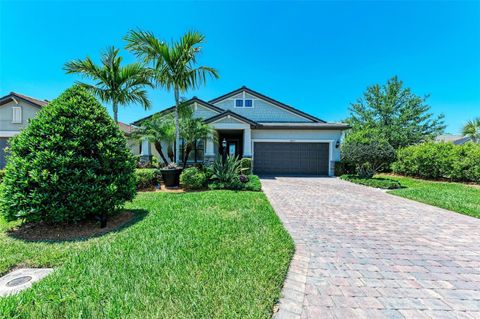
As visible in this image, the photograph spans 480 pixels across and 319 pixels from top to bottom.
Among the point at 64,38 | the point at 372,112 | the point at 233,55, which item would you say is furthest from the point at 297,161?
the point at 372,112

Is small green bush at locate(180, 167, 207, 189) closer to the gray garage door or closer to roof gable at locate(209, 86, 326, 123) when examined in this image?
the gray garage door

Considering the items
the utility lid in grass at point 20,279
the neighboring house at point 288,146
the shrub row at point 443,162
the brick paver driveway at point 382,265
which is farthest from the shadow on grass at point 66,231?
the shrub row at point 443,162

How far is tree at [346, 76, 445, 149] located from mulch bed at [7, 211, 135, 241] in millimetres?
25494

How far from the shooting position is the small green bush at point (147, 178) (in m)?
8.59

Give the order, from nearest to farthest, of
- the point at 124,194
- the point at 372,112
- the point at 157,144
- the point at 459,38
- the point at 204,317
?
the point at 204,317 < the point at 124,194 < the point at 157,144 < the point at 459,38 < the point at 372,112

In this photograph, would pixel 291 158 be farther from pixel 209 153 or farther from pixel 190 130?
pixel 190 130

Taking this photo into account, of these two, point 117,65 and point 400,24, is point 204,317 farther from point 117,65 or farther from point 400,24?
point 400,24

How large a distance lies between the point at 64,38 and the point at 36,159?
8.98m

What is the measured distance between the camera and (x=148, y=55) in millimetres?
8297

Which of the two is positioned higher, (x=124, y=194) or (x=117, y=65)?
(x=117, y=65)

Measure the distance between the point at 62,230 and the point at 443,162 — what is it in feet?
56.4

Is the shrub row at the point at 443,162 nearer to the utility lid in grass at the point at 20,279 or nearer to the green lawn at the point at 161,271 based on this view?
the green lawn at the point at 161,271

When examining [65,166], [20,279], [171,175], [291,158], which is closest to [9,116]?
[171,175]

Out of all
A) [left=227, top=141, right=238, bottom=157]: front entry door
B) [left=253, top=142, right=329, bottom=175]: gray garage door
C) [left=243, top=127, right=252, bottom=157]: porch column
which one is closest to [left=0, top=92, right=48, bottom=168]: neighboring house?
[left=227, top=141, right=238, bottom=157]: front entry door
